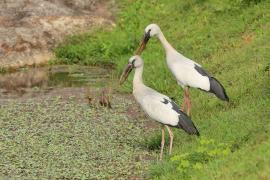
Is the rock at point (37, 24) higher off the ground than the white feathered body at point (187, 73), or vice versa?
the white feathered body at point (187, 73)

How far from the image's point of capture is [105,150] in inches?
499

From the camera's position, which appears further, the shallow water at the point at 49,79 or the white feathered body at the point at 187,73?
the shallow water at the point at 49,79

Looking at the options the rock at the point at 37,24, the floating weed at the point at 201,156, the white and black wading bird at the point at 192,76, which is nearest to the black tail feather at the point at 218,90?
the white and black wading bird at the point at 192,76

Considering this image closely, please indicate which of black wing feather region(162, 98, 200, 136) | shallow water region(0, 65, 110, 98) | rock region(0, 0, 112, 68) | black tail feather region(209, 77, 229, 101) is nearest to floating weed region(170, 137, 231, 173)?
black wing feather region(162, 98, 200, 136)

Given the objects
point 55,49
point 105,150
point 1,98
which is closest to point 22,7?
point 55,49

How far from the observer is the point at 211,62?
56.5ft

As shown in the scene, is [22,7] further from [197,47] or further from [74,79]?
[197,47]

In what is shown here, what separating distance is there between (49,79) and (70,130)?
5485mm

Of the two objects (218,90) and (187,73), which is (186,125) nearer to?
(218,90)

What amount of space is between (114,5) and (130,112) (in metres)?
9.48

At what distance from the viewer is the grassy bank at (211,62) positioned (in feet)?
33.4

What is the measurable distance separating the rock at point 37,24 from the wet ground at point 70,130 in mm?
1525

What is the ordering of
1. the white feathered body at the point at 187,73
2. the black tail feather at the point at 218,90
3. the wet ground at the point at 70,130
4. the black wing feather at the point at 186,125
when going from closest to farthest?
the black wing feather at the point at 186,125
the wet ground at the point at 70,130
the black tail feather at the point at 218,90
the white feathered body at the point at 187,73

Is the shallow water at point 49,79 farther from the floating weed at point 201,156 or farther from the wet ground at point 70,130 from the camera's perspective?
the floating weed at point 201,156
